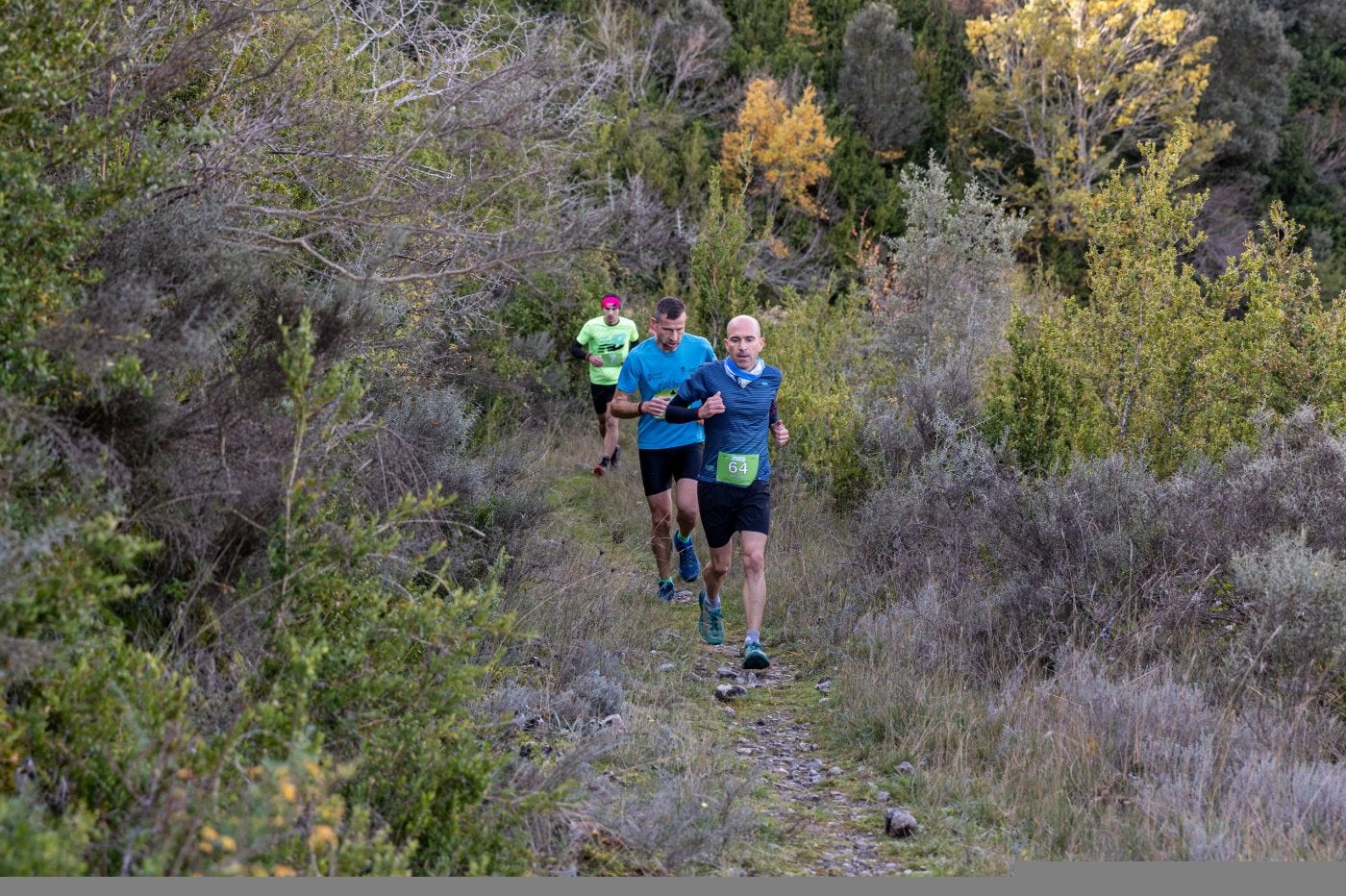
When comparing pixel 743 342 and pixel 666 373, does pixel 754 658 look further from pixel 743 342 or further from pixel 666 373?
pixel 666 373

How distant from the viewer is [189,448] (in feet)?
15.6

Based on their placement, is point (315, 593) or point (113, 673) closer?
point (113, 673)

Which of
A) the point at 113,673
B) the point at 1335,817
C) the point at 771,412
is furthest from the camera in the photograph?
the point at 771,412

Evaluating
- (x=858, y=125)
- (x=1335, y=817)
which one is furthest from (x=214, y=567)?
(x=858, y=125)

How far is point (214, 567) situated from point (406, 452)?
2.07 metres

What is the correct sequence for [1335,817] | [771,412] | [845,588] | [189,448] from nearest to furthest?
[1335,817] → [189,448] → [771,412] → [845,588]

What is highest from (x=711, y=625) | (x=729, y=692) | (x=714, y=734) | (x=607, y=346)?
(x=607, y=346)

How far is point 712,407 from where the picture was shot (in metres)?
6.75

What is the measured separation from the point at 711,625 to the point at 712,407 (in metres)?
1.56

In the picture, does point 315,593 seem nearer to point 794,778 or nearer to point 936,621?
point 794,778

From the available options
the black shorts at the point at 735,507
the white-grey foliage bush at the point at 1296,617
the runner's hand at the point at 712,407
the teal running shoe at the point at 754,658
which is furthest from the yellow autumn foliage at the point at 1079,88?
the white-grey foliage bush at the point at 1296,617

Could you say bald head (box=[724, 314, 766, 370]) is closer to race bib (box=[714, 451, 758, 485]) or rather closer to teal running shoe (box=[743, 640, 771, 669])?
race bib (box=[714, 451, 758, 485])

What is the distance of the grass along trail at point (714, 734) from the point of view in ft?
14.2

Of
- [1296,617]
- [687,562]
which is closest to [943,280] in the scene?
[687,562]
